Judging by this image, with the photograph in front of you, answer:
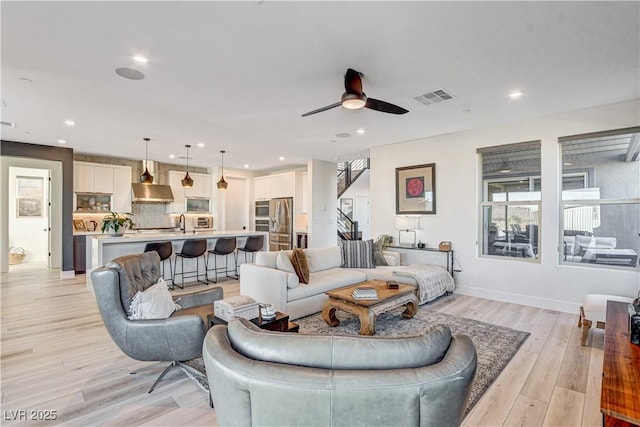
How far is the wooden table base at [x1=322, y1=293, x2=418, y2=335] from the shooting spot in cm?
338

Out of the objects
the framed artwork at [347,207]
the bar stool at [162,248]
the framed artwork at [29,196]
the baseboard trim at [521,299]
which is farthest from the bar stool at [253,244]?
the framed artwork at [29,196]

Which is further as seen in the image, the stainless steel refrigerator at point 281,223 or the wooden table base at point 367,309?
the stainless steel refrigerator at point 281,223

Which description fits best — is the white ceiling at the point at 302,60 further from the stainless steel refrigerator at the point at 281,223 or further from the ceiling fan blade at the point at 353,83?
the stainless steel refrigerator at the point at 281,223

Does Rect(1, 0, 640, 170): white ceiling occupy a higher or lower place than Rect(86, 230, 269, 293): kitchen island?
higher

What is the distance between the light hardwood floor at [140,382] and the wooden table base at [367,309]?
880mm

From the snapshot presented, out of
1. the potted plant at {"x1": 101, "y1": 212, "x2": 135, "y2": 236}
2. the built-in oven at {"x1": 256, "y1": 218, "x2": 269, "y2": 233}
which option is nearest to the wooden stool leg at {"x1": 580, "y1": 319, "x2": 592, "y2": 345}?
the potted plant at {"x1": 101, "y1": 212, "x2": 135, "y2": 236}

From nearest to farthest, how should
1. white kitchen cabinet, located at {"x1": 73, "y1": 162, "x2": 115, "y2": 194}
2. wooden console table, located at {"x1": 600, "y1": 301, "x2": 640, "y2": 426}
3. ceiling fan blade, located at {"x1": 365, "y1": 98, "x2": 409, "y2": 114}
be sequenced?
wooden console table, located at {"x1": 600, "y1": 301, "x2": 640, "y2": 426}, ceiling fan blade, located at {"x1": 365, "y1": 98, "x2": 409, "y2": 114}, white kitchen cabinet, located at {"x1": 73, "y1": 162, "x2": 115, "y2": 194}

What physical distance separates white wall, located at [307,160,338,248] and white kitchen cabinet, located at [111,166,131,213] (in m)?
4.63

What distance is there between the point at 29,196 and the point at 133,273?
322 inches

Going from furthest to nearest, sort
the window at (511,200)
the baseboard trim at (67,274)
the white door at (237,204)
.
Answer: the white door at (237,204)
the baseboard trim at (67,274)
the window at (511,200)

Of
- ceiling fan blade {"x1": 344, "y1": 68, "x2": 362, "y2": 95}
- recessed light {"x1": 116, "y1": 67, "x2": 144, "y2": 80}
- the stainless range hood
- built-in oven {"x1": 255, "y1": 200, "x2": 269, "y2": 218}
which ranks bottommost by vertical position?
built-in oven {"x1": 255, "y1": 200, "x2": 269, "y2": 218}

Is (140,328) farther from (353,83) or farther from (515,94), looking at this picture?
(515,94)

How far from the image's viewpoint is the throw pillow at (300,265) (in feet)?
13.7

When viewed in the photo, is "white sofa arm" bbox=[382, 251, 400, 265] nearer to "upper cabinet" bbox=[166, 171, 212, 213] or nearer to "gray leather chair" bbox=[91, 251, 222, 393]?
"gray leather chair" bbox=[91, 251, 222, 393]
